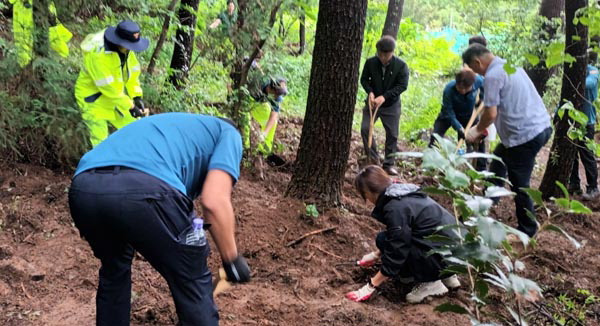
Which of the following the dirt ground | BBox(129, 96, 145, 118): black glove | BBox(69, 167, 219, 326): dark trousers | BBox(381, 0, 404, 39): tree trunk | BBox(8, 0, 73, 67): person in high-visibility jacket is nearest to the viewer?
BBox(69, 167, 219, 326): dark trousers

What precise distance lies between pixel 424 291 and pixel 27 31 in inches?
172

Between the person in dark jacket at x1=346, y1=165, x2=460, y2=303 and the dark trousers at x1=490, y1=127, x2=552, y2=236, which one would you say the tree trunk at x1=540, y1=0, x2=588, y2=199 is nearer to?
the dark trousers at x1=490, y1=127, x2=552, y2=236

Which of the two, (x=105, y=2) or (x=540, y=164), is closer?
(x=105, y=2)

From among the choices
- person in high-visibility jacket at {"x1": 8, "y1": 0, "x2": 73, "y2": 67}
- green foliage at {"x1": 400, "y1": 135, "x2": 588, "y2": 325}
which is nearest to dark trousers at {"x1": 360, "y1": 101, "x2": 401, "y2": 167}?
Result: person in high-visibility jacket at {"x1": 8, "y1": 0, "x2": 73, "y2": 67}

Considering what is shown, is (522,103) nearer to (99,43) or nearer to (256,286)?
(256,286)

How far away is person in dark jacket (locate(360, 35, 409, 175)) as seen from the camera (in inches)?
255

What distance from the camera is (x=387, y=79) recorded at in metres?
6.57

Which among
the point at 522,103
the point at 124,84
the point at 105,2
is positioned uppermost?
the point at 105,2

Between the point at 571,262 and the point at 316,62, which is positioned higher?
the point at 316,62

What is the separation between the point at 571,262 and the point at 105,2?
208 inches

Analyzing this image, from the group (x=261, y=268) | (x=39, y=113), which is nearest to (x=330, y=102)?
(x=261, y=268)

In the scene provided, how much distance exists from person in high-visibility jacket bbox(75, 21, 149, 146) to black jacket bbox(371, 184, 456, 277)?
2.86m

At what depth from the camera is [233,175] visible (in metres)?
2.31

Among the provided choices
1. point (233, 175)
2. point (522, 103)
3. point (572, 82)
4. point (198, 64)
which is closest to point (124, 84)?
point (198, 64)
